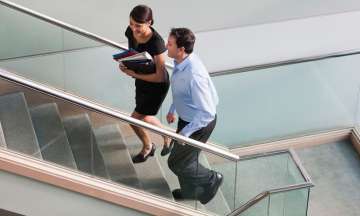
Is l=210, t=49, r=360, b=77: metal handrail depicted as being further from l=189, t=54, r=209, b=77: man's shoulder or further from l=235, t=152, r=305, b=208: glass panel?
l=189, t=54, r=209, b=77: man's shoulder

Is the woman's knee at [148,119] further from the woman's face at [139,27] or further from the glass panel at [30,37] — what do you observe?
the glass panel at [30,37]

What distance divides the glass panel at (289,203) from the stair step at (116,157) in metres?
1.14

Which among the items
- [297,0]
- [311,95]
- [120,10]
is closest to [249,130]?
[311,95]

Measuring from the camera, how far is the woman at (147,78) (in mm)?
6488

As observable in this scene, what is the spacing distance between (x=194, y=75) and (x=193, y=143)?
592 mm

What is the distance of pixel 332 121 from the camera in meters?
9.70

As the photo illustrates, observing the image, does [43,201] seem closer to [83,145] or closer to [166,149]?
[83,145]

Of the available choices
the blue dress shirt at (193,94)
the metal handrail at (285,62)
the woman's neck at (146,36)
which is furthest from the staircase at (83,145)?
the metal handrail at (285,62)

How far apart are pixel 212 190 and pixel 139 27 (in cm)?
152

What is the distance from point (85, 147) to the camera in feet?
22.6

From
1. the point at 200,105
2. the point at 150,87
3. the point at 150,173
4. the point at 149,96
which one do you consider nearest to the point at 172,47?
the point at 200,105

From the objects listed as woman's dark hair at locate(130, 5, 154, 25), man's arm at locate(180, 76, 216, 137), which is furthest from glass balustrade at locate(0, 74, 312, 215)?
woman's dark hair at locate(130, 5, 154, 25)

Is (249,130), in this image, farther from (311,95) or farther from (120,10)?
(120,10)

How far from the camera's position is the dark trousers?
22.3 ft
